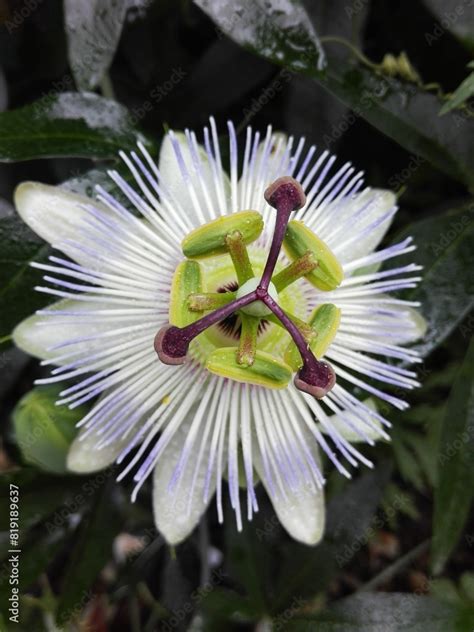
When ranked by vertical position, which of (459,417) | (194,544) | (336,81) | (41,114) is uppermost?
(336,81)

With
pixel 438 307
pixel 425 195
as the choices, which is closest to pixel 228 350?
pixel 438 307

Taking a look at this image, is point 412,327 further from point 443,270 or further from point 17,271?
point 17,271

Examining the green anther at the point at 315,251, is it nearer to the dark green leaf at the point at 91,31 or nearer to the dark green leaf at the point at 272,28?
the dark green leaf at the point at 272,28

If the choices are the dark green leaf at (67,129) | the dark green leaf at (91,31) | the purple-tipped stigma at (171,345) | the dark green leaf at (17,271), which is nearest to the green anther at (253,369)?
the purple-tipped stigma at (171,345)

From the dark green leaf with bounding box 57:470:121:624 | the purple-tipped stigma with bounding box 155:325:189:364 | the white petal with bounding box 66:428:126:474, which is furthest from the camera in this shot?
the dark green leaf with bounding box 57:470:121:624

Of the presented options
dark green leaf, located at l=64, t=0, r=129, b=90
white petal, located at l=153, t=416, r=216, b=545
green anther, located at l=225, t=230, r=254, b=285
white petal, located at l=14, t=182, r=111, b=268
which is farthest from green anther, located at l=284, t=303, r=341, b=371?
dark green leaf, located at l=64, t=0, r=129, b=90

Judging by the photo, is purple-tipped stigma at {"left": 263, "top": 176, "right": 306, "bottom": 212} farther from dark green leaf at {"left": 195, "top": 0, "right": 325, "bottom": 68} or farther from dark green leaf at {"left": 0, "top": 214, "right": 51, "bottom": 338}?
dark green leaf at {"left": 0, "top": 214, "right": 51, "bottom": 338}

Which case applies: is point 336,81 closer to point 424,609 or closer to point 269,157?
point 269,157
